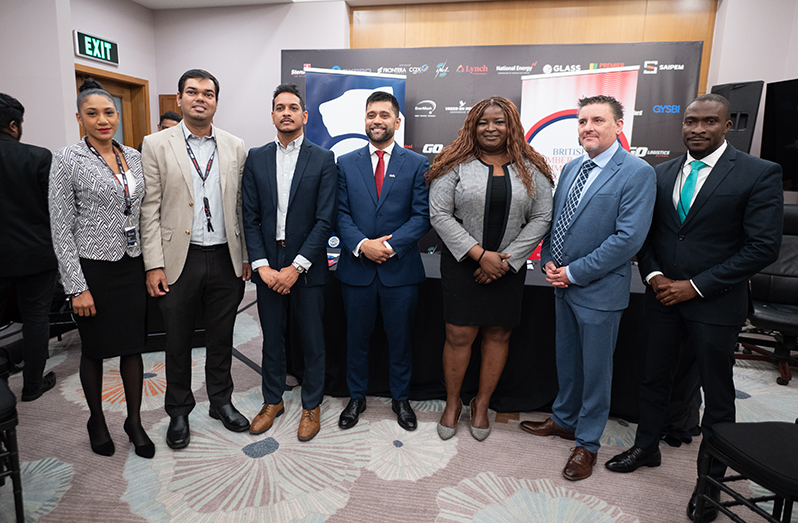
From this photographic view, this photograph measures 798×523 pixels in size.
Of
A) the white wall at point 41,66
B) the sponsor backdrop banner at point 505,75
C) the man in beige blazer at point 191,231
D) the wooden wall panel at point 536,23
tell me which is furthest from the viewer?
the wooden wall panel at point 536,23

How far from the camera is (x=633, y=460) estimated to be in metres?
2.13

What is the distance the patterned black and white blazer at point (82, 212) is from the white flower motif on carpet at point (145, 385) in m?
1.09

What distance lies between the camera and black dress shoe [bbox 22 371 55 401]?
8.95 ft

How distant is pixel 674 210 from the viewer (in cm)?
194

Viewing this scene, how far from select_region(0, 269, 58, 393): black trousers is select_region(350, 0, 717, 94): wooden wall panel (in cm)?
428

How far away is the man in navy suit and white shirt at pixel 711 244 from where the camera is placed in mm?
1770

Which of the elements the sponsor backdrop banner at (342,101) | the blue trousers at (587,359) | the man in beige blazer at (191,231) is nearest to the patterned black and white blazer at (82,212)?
the man in beige blazer at (191,231)

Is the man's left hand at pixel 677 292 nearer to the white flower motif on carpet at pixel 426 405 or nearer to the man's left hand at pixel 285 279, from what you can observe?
the white flower motif on carpet at pixel 426 405

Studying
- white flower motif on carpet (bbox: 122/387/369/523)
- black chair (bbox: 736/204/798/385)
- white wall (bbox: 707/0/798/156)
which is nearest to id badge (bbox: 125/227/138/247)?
white flower motif on carpet (bbox: 122/387/369/523)

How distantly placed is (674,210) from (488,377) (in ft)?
3.81

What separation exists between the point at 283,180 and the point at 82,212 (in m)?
0.84

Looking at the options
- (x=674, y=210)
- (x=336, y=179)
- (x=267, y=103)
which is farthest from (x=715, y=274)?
(x=267, y=103)

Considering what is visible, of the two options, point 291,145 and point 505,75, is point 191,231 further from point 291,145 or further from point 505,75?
point 505,75

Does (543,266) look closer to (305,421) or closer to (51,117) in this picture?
(305,421)
